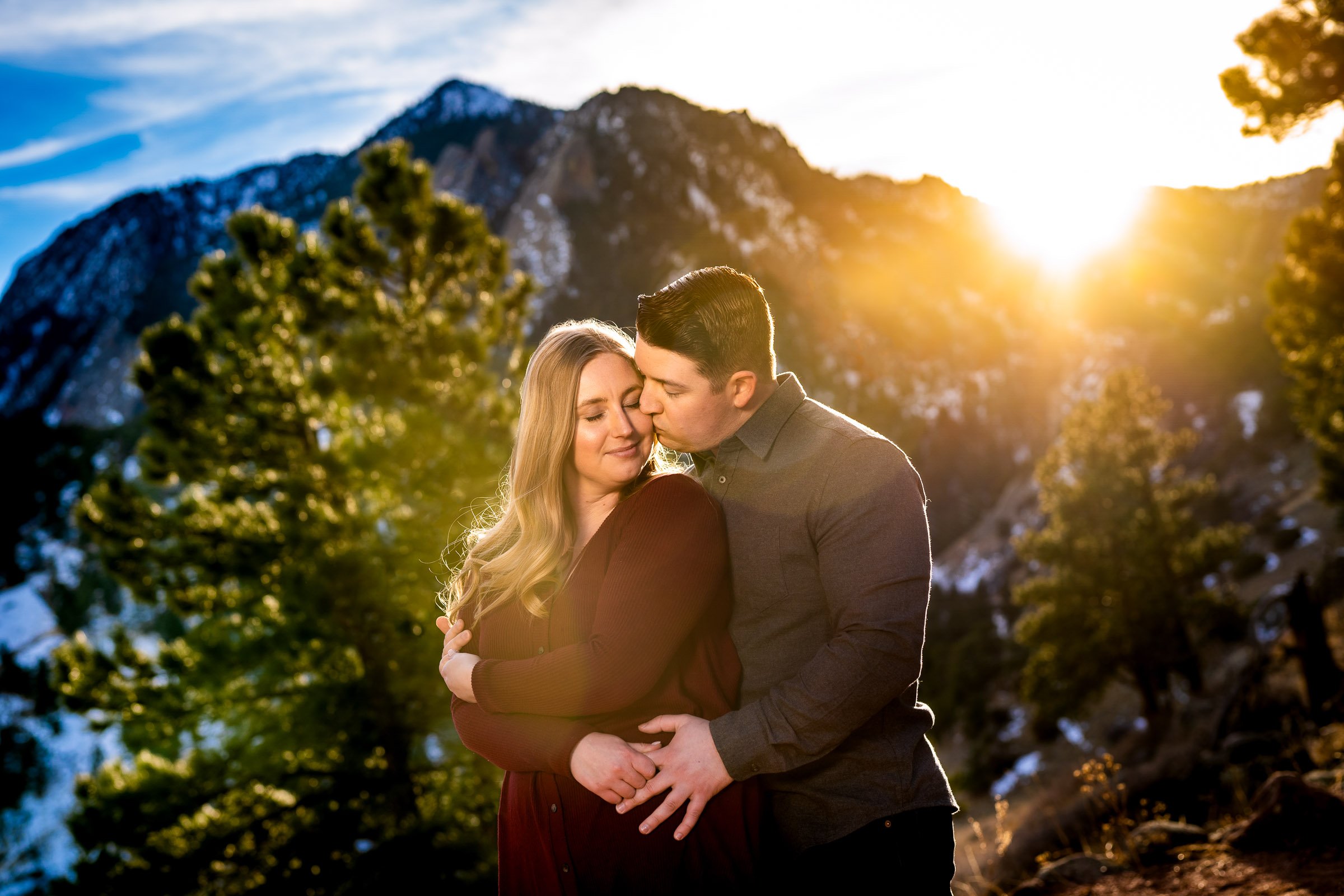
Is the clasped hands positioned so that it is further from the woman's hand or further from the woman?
the woman's hand

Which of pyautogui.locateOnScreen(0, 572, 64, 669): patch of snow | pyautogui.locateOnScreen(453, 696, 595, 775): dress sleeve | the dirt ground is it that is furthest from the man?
pyautogui.locateOnScreen(0, 572, 64, 669): patch of snow

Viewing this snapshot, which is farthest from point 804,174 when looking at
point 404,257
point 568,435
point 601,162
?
point 568,435

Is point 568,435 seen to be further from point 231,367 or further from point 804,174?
point 804,174

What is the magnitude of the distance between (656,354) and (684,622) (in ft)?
2.60

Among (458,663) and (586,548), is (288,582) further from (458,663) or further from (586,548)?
(586,548)

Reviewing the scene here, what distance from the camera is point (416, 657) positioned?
898 cm

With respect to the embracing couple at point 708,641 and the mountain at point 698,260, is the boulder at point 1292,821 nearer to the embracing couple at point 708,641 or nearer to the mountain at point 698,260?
the embracing couple at point 708,641

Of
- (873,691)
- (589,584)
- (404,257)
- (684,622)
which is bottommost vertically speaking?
(873,691)

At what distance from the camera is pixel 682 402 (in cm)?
224

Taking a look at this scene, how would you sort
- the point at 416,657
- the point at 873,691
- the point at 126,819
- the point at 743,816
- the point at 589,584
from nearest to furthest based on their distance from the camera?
the point at 873,691 → the point at 743,816 → the point at 589,584 → the point at 126,819 → the point at 416,657

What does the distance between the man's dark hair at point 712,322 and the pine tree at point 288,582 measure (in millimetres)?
7204

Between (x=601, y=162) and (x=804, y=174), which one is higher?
(x=601, y=162)

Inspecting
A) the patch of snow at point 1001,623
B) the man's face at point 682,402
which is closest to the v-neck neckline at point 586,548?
the man's face at point 682,402

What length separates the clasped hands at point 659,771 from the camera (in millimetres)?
1971
